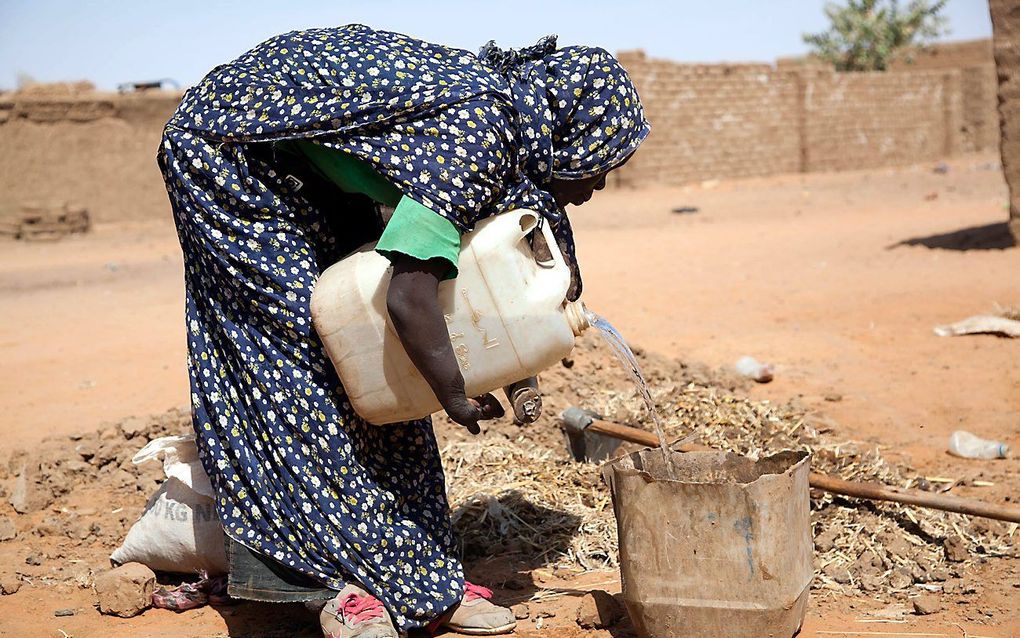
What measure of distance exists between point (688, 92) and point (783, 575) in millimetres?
16722

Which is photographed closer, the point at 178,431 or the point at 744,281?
the point at 178,431

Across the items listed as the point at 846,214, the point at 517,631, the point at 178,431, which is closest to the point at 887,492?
the point at 517,631

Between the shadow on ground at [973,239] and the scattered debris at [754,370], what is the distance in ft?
15.1

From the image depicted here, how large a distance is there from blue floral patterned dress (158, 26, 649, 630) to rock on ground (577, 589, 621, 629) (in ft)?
1.26

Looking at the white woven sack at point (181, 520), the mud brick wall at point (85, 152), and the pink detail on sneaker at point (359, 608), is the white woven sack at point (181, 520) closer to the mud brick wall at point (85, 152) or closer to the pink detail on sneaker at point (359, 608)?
the pink detail on sneaker at point (359, 608)

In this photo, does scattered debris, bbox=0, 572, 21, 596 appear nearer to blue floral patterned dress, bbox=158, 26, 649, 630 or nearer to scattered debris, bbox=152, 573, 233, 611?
scattered debris, bbox=152, 573, 233, 611

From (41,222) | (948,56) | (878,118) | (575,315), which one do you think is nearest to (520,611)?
(575,315)

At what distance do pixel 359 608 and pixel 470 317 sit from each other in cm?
80

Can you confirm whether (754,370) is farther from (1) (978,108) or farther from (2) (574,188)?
(1) (978,108)

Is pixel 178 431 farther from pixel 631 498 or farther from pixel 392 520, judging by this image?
pixel 631 498

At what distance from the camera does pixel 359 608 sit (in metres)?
2.48

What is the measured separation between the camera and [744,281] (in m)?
8.25

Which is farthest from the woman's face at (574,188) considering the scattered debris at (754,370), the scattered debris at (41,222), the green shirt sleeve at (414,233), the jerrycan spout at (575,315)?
A: the scattered debris at (41,222)

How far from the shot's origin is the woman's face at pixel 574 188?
249 centimetres
